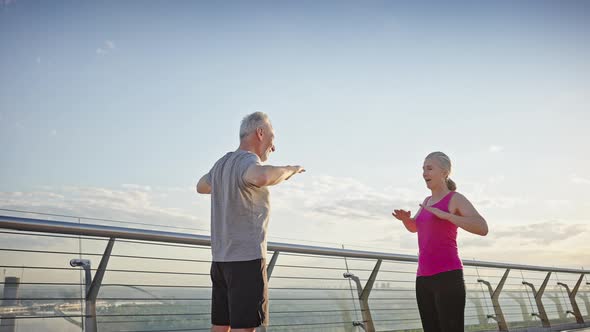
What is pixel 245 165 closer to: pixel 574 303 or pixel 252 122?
pixel 252 122

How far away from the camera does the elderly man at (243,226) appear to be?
91.5 inches

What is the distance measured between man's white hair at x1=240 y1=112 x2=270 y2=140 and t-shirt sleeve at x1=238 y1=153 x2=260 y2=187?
8.8 inches

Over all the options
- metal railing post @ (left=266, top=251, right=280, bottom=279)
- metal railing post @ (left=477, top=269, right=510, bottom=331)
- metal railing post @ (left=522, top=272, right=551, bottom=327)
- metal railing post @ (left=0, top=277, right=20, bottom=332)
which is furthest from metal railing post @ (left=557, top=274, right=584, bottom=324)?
metal railing post @ (left=0, top=277, right=20, bottom=332)

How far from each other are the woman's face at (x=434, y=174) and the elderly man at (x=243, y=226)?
1112 millimetres

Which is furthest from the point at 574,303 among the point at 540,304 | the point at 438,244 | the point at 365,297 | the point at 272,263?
the point at 438,244

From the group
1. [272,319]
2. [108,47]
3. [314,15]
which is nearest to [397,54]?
[314,15]

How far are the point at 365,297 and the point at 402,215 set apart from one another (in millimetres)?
2505

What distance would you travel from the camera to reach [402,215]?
3414mm

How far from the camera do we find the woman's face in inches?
132

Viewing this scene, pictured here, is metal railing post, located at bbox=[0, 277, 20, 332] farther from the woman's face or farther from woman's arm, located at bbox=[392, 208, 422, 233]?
the woman's face

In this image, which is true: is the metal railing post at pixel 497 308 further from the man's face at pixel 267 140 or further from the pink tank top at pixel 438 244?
the man's face at pixel 267 140

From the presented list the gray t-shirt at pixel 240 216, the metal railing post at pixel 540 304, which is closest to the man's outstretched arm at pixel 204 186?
the gray t-shirt at pixel 240 216

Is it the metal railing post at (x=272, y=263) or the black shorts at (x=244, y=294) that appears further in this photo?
the metal railing post at (x=272, y=263)

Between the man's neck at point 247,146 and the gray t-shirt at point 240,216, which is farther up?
the man's neck at point 247,146
